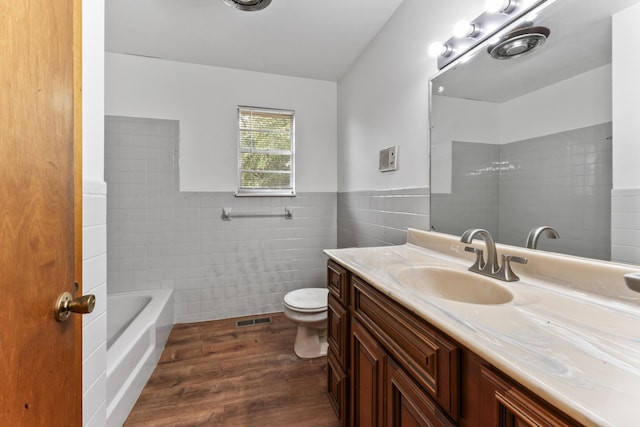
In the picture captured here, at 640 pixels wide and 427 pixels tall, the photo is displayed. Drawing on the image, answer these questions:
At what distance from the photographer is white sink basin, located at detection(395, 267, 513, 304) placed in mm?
955

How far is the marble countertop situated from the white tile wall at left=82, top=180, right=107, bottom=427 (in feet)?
3.12

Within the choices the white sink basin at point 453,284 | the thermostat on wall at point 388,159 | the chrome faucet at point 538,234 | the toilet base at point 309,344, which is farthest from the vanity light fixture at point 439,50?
the toilet base at point 309,344

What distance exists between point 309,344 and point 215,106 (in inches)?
86.9

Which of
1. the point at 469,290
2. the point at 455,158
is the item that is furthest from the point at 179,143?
the point at 469,290

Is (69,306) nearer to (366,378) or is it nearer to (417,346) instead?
(417,346)

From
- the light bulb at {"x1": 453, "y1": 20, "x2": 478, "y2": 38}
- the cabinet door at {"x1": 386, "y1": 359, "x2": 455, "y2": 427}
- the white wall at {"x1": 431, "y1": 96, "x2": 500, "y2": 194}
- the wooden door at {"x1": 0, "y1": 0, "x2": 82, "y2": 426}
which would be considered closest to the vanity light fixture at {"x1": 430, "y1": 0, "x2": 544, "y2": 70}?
the light bulb at {"x1": 453, "y1": 20, "x2": 478, "y2": 38}

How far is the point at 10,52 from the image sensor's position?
1.53 feet

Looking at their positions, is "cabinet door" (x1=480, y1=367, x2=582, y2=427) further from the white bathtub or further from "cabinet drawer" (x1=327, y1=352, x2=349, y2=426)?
the white bathtub

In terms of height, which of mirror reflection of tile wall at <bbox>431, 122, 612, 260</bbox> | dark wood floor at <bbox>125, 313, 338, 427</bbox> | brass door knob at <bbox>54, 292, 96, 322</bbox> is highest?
mirror reflection of tile wall at <bbox>431, 122, 612, 260</bbox>

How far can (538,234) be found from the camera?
1.00m

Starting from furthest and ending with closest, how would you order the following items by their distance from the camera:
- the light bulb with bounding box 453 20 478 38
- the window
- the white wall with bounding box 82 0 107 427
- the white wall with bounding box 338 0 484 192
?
the window, the white wall with bounding box 338 0 484 192, the light bulb with bounding box 453 20 478 38, the white wall with bounding box 82 0 107 427

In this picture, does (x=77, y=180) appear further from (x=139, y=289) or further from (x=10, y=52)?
(x=139, y=289)

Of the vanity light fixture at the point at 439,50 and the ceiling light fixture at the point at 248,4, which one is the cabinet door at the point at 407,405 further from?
the ceiling light fixture at the point at 248,4

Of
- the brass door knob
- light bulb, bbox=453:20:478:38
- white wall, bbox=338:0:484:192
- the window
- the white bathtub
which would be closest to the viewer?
the brass door knob
